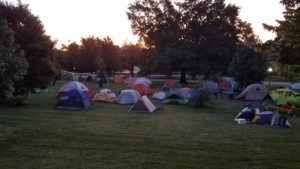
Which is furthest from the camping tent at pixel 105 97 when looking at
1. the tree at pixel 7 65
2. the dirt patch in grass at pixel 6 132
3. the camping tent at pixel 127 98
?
the dirt patch in grass at pixel 6 132

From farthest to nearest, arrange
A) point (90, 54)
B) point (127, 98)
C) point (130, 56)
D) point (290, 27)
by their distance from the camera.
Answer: point (130, 56) → point (90, 54) → point (127, 98) → point (290, 27)

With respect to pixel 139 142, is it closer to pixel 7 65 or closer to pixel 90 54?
pixel 7 65

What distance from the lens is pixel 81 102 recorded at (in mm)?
19984

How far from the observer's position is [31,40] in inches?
816

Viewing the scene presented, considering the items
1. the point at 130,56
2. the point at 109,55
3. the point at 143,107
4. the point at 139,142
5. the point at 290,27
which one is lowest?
the point at 139,142

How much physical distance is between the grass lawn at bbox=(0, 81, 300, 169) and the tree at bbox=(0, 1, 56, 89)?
3597 mm

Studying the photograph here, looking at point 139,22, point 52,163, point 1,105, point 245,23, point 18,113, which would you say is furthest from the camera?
point 139,22

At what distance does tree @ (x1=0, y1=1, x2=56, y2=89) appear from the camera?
20.5m

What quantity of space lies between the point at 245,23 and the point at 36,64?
16.2 meters

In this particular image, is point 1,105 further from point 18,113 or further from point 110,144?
point 110,144

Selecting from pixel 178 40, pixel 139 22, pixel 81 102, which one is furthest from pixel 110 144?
pixel 139 22

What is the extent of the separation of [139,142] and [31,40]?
38.6 ft

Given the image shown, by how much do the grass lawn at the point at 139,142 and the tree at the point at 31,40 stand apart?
11.8 ft

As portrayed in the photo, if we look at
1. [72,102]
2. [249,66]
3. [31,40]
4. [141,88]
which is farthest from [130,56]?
[72,102]
